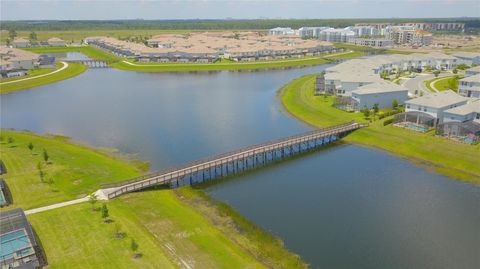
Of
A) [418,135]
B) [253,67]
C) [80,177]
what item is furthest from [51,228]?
[253,67]

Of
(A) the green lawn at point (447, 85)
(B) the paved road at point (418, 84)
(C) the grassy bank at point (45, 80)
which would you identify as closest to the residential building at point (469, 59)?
(B) the paved road at point (418, 84)

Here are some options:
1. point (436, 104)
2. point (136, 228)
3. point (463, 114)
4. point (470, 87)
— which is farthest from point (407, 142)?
point (136, 228)

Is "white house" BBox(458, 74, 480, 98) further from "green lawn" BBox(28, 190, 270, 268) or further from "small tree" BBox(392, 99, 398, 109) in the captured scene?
"green lawn" BBox(28, 190, 270, 268)

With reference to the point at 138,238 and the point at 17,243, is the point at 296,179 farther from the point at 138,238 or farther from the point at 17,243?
the point at 17,243

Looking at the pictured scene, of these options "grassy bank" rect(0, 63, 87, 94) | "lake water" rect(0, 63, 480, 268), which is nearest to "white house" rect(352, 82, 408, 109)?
"lake water" rect(0, 63, 480, 268)

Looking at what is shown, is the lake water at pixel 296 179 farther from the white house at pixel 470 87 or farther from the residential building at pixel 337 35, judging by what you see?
the residential building at pixel 337 35
